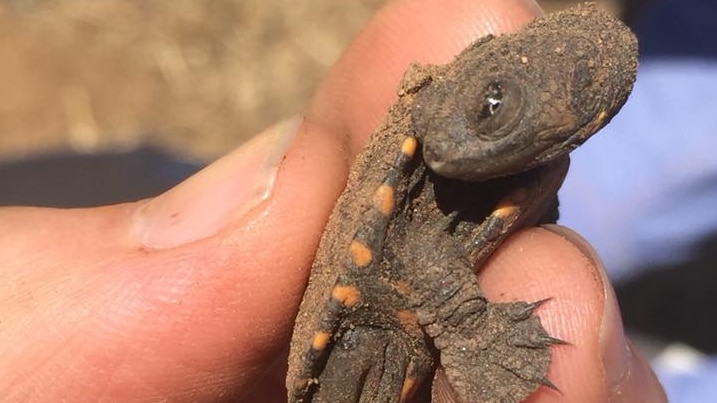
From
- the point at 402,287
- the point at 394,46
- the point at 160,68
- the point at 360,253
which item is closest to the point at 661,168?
the point at 394,46

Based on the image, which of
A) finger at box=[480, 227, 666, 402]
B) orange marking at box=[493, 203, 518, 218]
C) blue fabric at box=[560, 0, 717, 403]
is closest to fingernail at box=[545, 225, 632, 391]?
finger at box=[480, 227, 666, 402]

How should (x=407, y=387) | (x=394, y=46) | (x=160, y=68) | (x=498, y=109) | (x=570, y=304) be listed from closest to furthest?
(x=498, y=109) → (x=407, y=387) → (x=570, y=304) → (x=394, y=46) → (x=160, y=68)

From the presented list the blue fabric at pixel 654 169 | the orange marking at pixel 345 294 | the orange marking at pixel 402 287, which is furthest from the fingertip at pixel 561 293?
the blue fabric at pixel 654 169

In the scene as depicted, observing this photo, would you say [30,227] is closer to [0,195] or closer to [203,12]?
[0,195]

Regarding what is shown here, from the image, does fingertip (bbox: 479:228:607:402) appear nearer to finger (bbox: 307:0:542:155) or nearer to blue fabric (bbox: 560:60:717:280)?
finger (bbox: 307:0:542:155)

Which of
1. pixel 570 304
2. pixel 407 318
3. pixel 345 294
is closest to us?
pixel 345 294

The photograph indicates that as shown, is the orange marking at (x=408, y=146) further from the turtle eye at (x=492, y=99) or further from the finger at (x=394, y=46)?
the finger at (x=394, y=46)

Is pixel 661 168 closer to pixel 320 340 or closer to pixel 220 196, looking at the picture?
pixel 220 196
